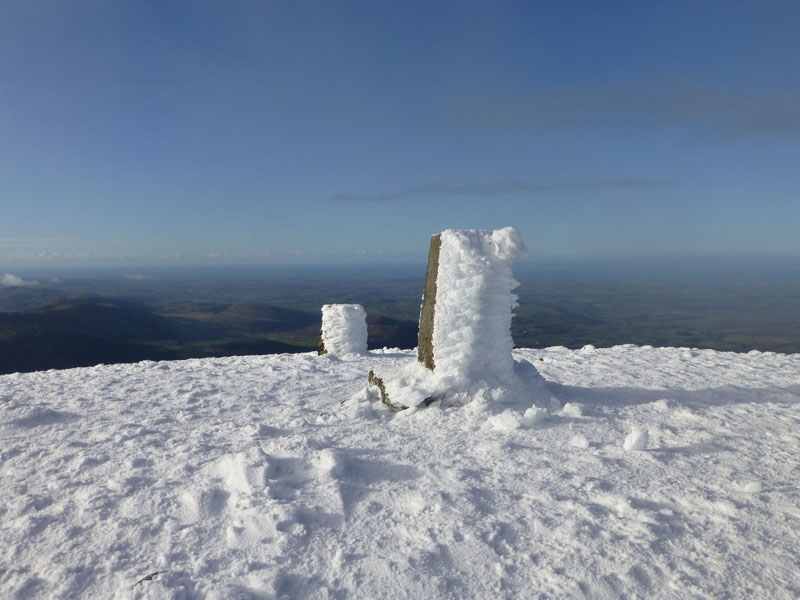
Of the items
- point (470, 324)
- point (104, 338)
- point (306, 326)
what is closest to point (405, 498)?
point (470, 324)

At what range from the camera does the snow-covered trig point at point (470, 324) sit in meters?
8.25

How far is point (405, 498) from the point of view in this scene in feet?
17.2

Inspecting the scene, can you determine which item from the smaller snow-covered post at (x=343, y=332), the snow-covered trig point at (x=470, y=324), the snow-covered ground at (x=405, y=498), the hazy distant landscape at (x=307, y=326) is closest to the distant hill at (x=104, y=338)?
the hazy distant landscape at (x=307, y=326)

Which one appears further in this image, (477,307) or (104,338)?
(104,338)

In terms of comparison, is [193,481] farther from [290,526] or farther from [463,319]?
[463,319]

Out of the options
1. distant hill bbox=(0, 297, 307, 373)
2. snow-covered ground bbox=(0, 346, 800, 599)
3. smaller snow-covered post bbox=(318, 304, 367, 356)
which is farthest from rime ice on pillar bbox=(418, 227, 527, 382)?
distant hill bbox=(0, 297, 307, 373)

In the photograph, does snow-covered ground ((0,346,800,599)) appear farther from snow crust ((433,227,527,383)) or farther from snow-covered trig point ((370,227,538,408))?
snow crust ((433,227,527,383))

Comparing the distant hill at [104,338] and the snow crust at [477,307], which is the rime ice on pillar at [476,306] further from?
the distant hill at [104,338]

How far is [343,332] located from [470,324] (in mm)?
8606

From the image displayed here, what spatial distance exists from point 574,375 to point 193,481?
350 inches

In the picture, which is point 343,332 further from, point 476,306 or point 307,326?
point 307,326

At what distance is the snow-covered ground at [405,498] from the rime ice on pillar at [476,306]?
0.87 meters

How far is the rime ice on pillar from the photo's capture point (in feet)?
27.5

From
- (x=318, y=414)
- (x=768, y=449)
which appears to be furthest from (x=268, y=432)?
(x=768, y=449)
